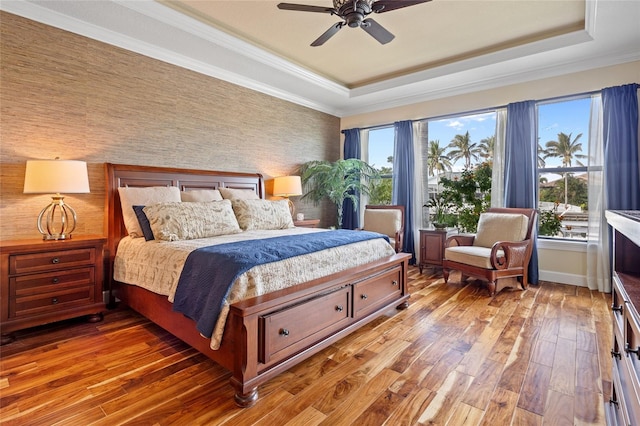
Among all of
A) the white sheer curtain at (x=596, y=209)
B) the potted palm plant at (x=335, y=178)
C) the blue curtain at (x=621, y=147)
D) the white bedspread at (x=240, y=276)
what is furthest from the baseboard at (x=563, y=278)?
the potted palm plant at (x=335, y=178)

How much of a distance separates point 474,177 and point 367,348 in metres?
3.42

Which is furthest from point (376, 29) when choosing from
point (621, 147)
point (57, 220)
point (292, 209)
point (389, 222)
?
point (57, 220)

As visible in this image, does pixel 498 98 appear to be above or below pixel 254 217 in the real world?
above

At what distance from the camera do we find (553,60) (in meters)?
4.00

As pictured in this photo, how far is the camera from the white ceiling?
312 centimetres

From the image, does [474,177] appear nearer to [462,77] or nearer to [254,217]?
[462,77]

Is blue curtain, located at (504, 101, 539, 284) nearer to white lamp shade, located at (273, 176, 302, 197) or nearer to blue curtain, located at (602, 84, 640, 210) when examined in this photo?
blue curtain, located at (602, 84, 640, 210)

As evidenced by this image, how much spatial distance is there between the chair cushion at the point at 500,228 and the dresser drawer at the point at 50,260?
4.44m

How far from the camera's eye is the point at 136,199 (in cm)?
329

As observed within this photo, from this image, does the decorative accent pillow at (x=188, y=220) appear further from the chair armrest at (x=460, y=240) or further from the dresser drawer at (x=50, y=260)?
the chair armrest at (x=460, y=240)

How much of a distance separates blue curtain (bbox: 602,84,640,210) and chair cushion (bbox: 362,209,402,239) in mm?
2521

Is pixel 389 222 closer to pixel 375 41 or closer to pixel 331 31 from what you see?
pixel 375 41

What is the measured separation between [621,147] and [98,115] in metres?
5.77

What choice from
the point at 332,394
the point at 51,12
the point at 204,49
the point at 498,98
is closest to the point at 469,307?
the point at 332,394
